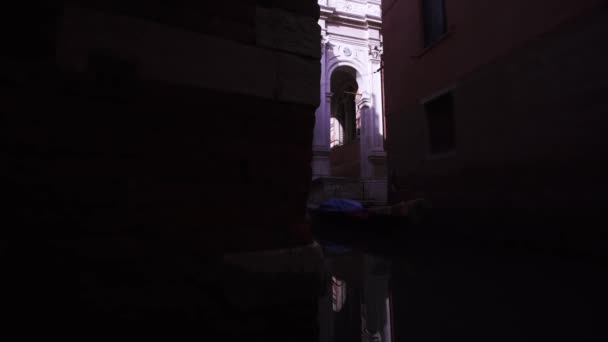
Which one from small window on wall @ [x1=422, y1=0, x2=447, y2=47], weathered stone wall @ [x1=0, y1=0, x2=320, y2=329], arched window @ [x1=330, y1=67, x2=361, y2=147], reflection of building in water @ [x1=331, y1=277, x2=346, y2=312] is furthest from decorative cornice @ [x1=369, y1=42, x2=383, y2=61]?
weathered stone wall @ [x1=0, y1=0, x2=320, y2=329]

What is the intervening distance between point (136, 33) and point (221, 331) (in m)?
1.48

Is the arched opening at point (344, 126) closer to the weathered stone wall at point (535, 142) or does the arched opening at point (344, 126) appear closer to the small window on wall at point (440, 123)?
the small window on wall at point (440, 123)

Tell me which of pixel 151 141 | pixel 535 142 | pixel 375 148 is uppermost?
pixel 375 148

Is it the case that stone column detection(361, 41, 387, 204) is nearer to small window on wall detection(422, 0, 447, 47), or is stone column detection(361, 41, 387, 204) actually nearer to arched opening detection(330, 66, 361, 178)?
arched opening detection(330, 66, 361, 178)

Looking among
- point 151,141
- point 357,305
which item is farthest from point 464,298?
point 151,141

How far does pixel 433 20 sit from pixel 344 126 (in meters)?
10.6

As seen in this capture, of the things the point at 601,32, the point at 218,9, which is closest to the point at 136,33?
the point at 218,9

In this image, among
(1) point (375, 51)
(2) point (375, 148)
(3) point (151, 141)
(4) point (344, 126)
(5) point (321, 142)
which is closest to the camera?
(3) point (151, 141)

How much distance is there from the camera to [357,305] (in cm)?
226

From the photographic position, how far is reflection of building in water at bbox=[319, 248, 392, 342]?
1861 mm

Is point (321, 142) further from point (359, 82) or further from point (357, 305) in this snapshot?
point (357, 305)

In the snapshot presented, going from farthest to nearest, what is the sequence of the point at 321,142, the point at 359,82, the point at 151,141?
the point at 359,82
the point at 321,142
the point at 151,141

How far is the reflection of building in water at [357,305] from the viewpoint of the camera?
1.86m

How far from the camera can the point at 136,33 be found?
4.69ft
